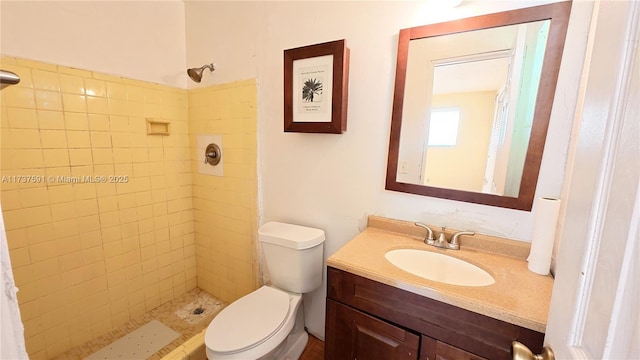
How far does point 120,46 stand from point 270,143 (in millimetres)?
1156

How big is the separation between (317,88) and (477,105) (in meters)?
0.75

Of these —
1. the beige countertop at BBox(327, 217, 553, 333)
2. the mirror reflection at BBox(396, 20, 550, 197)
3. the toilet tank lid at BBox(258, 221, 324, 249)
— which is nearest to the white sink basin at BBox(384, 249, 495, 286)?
the beige countertop at BBox(327, 217, 553, 333)

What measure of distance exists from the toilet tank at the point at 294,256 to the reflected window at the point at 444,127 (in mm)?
782

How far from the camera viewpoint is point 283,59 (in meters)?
1.50

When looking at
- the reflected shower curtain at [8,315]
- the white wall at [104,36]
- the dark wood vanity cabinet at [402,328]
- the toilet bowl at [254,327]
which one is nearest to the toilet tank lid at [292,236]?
the toilet bowl at [254,327]

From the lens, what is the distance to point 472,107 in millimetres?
1077

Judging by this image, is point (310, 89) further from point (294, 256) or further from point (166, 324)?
point (166, 324)

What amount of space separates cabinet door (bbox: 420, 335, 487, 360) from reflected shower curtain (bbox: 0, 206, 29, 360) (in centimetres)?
95

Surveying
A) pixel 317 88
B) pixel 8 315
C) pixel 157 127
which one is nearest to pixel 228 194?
pixel 157 127

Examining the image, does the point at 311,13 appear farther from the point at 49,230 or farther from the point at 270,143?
the point at 49,230

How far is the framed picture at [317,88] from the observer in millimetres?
1280

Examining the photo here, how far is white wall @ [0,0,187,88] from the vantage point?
130 centimetres

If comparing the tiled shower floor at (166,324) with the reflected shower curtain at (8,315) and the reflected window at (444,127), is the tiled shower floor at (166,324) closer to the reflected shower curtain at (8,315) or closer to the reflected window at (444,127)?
the reflected shower curtain at (8,315)

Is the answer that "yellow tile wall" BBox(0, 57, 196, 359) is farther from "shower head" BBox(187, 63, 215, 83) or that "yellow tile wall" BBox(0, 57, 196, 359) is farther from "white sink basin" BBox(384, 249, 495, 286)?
"white sink basin" BBox(384, 249, 495, 286)
